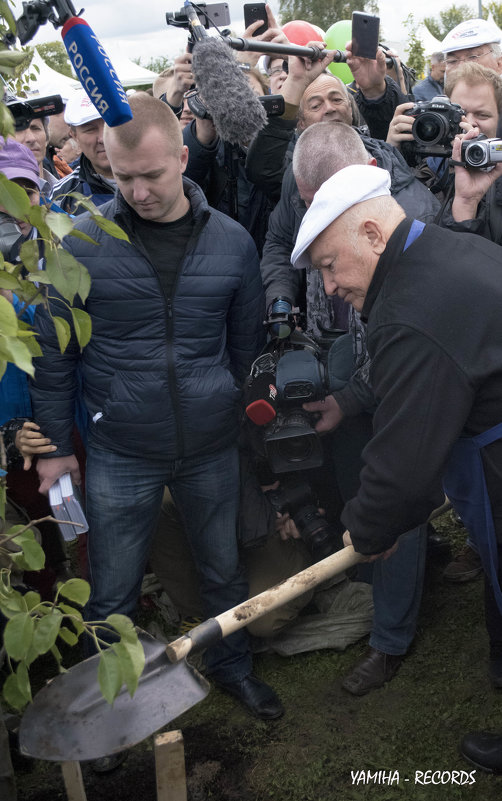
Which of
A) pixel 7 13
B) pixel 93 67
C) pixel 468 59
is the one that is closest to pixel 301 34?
pixel 468 59

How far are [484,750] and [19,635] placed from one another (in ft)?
6.26

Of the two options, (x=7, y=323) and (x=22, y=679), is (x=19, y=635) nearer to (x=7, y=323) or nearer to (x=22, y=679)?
(x=22, y=679)

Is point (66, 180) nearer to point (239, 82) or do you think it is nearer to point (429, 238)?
point (239, 82)

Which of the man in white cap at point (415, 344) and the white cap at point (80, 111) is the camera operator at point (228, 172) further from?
the man in white cap at point (415, 344)

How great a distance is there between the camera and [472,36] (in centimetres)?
441

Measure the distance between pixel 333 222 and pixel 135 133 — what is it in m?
0.93

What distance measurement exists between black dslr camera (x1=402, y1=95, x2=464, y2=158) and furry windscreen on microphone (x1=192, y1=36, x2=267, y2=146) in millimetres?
644

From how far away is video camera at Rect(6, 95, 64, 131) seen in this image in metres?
3.75

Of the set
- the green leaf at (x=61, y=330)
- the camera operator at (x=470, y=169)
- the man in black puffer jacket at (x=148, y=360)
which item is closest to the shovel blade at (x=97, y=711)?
the man in black puffer jacket at (x=148, y=360)

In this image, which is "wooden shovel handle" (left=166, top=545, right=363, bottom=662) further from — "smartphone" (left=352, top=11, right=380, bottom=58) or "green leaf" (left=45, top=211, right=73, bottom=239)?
"smartphone" (left=352, top=11, right=380, bottom=58)

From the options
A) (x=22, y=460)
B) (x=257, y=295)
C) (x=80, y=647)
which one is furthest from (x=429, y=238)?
(x=80, y=647)

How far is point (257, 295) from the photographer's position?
3.03 meters

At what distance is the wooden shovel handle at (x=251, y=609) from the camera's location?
227 cm

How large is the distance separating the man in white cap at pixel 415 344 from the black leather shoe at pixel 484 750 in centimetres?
81
